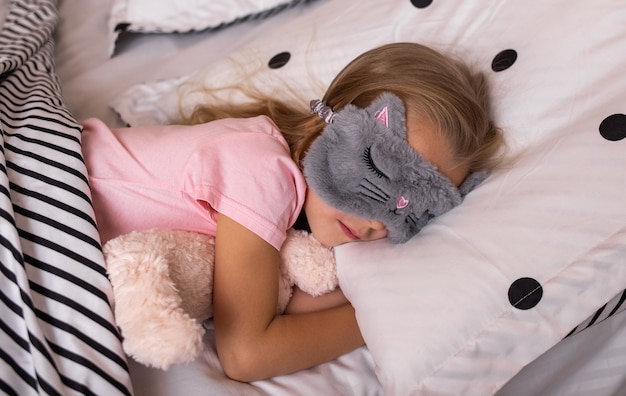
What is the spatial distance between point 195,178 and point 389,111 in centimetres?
29

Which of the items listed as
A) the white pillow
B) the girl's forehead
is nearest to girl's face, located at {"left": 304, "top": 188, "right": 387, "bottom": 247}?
the girl's forehead

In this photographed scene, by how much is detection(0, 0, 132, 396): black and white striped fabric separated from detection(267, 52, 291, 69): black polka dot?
15.7 inches

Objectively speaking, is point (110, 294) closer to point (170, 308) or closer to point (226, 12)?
point (170, 308)

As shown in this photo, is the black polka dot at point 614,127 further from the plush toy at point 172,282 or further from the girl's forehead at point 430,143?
the plush toy at point 172,282

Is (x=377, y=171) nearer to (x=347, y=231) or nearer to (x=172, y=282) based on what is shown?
(x=347, y=231)

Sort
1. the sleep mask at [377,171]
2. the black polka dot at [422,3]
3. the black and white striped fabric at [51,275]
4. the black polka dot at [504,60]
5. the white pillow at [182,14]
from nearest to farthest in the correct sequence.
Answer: the black and white striped fabric at [51,275] < the sleep mask at [377,171] < the black polka dot at [504,60] < the black polka dot at [422,3] < the white pillow at [182,14]

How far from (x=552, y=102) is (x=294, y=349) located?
0.52 metres

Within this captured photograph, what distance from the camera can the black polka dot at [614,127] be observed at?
85 cm

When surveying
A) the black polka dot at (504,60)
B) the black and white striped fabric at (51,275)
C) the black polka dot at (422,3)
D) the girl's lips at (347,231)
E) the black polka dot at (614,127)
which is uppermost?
the black polka dot at (614,127)

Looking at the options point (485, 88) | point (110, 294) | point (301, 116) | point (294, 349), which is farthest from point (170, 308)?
point (485, 88)

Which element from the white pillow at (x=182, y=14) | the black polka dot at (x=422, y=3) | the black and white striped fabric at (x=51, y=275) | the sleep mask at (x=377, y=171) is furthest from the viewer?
the white pillow at (x=182, y=14)

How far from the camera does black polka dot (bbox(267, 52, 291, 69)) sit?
1.20 metres

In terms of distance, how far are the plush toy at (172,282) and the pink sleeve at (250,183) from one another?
0.07m

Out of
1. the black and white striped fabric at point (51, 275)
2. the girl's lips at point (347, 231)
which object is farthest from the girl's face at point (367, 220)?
the black and white striped fabric at point (51, 275)
